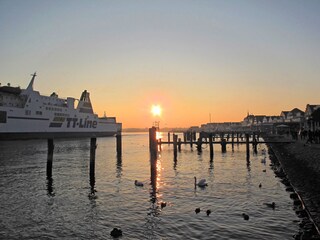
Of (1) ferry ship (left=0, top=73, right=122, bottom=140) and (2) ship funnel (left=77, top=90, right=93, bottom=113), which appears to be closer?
(1) ferry ship (left=0, top=73, right=122, bottom=140)

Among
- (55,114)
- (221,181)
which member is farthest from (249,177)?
(55,114)

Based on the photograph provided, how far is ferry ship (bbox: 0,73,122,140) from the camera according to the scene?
64.4 meters

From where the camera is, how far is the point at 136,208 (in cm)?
1320

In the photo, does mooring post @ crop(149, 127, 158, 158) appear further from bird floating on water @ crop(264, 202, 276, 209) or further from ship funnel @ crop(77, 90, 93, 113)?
ship funnel @ crop(77, 90, 93, 113)

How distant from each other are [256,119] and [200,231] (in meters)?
133

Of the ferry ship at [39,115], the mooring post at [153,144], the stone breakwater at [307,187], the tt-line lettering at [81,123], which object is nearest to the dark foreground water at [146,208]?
the stone breakwater at [307,187]

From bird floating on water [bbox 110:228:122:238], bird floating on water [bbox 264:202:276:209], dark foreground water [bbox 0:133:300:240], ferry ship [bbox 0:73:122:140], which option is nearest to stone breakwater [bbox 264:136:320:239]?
dark foreground water [bbox 0:133:300:240]

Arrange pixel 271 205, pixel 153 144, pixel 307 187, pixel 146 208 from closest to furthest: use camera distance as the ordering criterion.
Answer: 1. pixel 271 205
2. pixel 146 208
3. pixel 307 187
4. pixel 153 144

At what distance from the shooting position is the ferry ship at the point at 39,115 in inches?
2537

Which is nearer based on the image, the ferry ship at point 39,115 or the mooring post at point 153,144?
the mooring post at point 153,144

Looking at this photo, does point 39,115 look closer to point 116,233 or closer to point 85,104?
point 85,104

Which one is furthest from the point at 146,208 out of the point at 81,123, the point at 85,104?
the point at 85,104

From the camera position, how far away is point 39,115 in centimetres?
7300

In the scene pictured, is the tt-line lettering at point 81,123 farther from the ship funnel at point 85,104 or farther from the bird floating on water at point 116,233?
the bird floating on water at point 116,233
